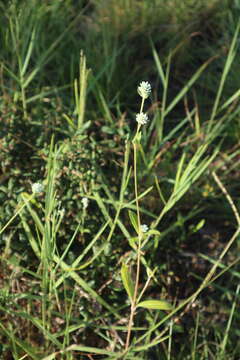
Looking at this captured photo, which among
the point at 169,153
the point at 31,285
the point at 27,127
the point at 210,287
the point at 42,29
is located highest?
the point at 42,29

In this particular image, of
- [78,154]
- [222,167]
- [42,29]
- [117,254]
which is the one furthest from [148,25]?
[117,254]

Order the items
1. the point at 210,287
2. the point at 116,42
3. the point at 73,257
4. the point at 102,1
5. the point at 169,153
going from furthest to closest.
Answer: the point at 102,1 < the point at 116,42 < the point at 169,153 < the point at 210,287 < the point at 73,257

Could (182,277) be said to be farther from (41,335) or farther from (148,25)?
(148,25)

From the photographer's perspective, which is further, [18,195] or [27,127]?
[27,127]

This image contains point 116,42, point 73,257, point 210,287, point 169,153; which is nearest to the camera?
point 73,257

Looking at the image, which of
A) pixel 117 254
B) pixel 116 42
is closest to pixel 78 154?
pixel 117 254

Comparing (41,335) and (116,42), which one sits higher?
(116,42)
